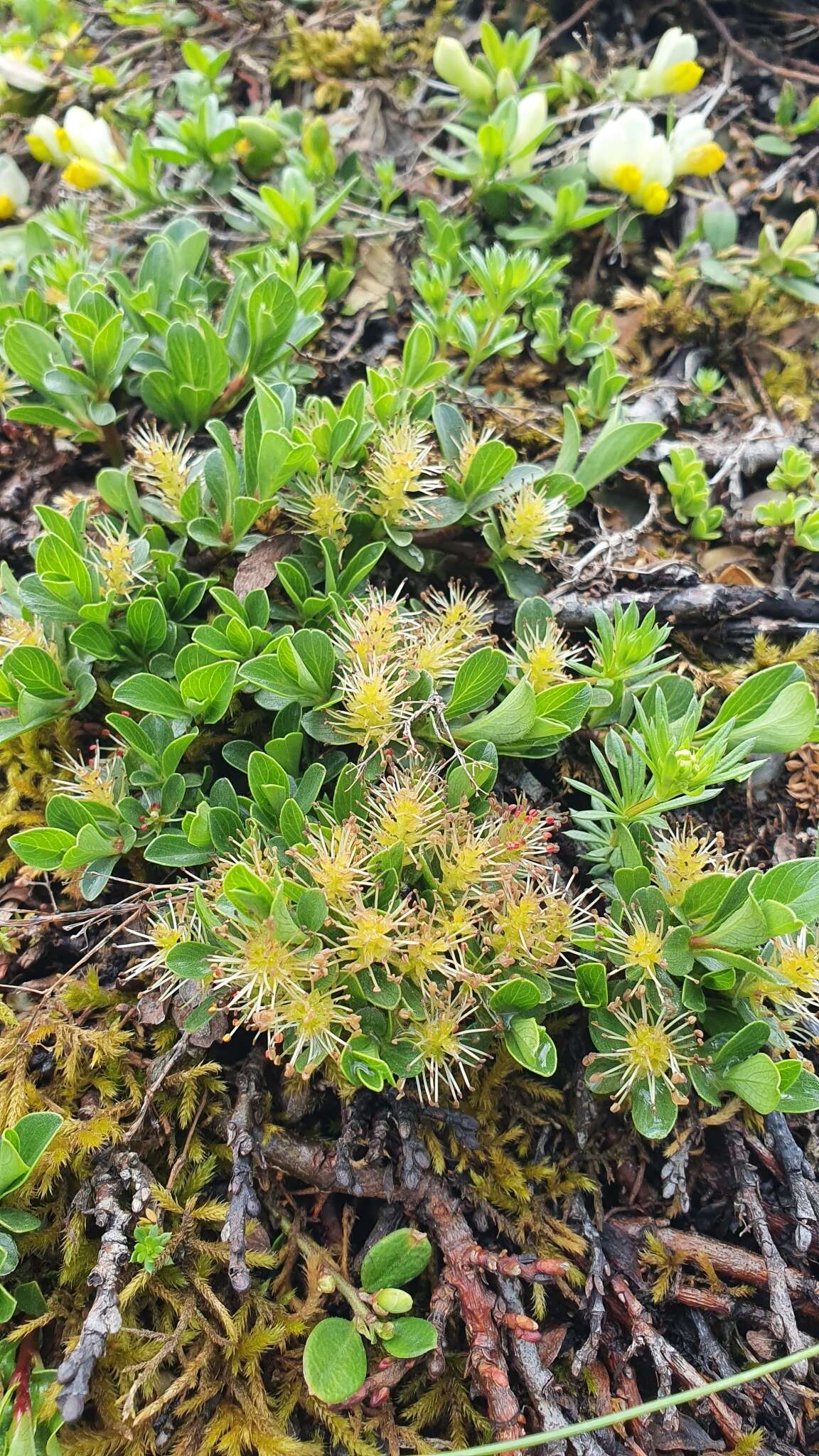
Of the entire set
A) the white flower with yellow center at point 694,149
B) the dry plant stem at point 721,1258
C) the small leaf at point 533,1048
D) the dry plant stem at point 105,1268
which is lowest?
the dry plant stem at point 721,1258

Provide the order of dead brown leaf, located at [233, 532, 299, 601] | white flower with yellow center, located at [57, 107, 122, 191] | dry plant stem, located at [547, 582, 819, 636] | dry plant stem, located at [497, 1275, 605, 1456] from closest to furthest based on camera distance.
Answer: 1. dry plant stem, located at [497, 1275, 605, 1456]
2. dead brown leaf, located at [233, 532, 299, 601]
3. dry plant stem, located at [547, 582, 819, 636]
4. white flower with yellow center, located at [57, 107, 122, 191]

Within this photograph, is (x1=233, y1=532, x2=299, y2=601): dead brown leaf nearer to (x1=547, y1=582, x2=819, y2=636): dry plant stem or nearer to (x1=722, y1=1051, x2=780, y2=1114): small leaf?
(x1=547, y1=582, x2=819, y2=636): dry plant stem

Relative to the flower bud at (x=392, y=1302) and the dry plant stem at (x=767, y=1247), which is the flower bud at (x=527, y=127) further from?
the flower bud at (x=392, y=1302)

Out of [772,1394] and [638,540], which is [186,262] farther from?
[772,1394]

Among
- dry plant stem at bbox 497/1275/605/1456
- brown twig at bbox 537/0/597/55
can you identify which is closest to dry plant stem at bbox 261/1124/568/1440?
dry plant stem at bbox 497/1275/605/1456

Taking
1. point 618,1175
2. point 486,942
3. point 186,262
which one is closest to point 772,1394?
point 618,1175

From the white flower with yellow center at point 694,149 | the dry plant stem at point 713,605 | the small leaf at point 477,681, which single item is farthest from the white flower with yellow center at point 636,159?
the small leaf at point 477,681
